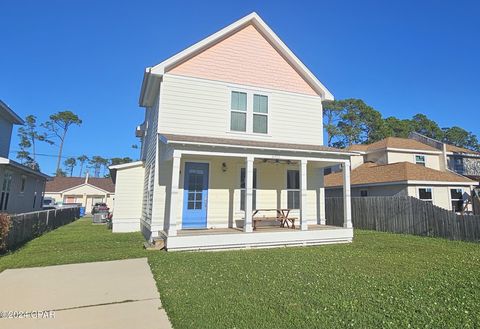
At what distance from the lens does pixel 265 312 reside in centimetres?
417

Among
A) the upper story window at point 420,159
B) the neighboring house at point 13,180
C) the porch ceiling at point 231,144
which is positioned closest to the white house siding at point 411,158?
the upper story window at point 420,159

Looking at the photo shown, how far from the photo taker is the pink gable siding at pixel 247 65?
11.7m

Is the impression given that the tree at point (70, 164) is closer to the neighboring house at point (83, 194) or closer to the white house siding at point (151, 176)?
the neighboring house at point (83, 194)

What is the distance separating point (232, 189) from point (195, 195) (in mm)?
1519

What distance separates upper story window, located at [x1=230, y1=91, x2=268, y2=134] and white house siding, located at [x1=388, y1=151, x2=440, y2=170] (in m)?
16.7

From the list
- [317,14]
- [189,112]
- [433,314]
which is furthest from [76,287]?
[317,14]

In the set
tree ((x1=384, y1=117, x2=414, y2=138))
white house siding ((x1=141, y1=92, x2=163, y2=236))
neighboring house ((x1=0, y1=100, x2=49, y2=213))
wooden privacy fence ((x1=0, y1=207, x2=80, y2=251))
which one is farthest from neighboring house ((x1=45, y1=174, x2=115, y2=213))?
tree ((x1=384, y1=117, x2=414, y2=138))

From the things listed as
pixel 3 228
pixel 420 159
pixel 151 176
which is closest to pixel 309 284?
pixel 151 176

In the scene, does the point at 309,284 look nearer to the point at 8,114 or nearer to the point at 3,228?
the point at 3,228

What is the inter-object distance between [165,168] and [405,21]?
1399 cm

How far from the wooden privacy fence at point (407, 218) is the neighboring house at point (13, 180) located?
18.0 metres

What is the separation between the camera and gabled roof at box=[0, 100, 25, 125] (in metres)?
16.8

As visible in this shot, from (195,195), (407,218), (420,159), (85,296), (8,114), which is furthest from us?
(420,159)

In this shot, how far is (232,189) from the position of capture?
11.5 metres
